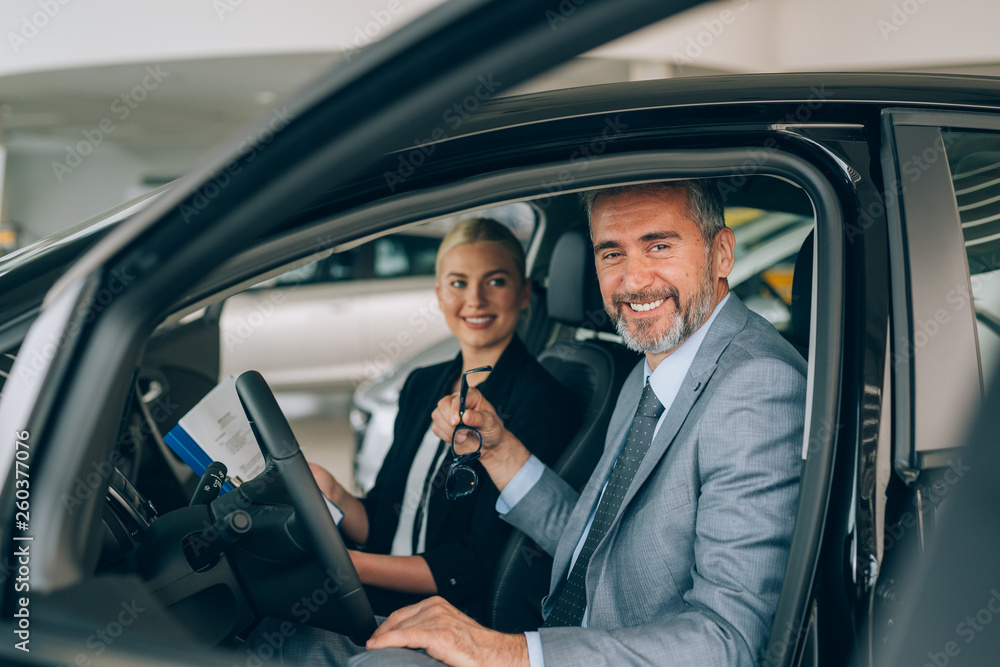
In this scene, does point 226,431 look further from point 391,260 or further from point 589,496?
point 391,260

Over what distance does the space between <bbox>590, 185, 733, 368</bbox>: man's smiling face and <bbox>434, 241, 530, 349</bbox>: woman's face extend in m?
0.63

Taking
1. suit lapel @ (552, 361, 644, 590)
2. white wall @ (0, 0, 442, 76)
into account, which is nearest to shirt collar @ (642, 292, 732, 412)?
suit lapel @ (552, 361, 644, 590)

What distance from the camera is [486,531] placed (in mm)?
1684

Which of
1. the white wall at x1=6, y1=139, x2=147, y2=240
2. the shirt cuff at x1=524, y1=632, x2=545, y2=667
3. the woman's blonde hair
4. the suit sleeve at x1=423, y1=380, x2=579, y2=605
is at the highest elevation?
the white wall at x1=6, y1=139, x2=147, y2=240

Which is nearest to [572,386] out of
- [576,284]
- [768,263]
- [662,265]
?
[576,284]

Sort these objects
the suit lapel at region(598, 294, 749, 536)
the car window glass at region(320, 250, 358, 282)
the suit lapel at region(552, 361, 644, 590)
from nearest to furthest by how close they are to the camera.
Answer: the suit lapel at region(598, 294, 749, 536) < the suit lapel at region(552, 361, 644, 590) < the car window glass at region(320, 250, 358, 282)

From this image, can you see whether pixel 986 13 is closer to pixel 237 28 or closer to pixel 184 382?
pixel 237 28

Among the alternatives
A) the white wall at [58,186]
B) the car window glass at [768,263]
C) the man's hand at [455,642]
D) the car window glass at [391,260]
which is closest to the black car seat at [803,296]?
the man's hand at [455,642]

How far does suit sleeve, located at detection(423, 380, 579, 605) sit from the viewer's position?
1.64 metres

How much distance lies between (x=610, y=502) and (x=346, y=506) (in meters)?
0.82

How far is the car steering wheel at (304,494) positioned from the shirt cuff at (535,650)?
0.84ft

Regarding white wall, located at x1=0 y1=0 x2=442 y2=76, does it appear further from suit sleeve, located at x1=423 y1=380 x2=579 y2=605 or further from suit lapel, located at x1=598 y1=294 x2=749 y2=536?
suit lapel, located at x1=598 y1=294 x2=749 y2=536

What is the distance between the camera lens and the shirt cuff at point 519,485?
1.57 m

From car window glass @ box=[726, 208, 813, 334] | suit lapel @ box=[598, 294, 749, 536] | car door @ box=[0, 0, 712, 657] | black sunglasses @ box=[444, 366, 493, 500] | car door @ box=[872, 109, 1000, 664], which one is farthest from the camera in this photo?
car window glass @ box=[726, 208, 813, 334]
